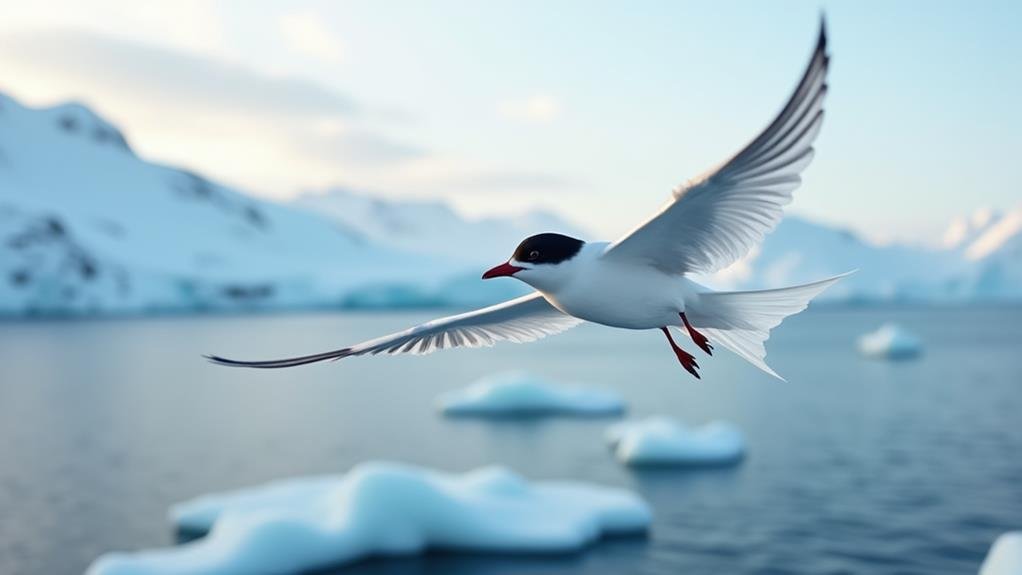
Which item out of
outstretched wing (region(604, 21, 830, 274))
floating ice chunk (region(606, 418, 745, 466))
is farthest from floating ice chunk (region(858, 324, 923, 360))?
outstretched wing (region(604, 21, 830, 274))

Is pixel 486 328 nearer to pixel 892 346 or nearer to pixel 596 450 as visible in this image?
pixel 596 450

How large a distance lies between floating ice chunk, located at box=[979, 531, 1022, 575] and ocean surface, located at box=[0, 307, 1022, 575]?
672cm

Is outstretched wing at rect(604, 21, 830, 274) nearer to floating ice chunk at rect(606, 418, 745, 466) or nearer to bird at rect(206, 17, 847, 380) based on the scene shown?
bird at rect(206, 17, 847, 380)

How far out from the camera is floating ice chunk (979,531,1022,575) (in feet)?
63.7

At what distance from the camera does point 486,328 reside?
582cm

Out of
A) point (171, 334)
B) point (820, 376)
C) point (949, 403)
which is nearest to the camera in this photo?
point (949, 403)

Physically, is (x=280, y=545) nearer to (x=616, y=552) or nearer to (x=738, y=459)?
(x=616, y=552)

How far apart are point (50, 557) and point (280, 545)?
11.1 metres

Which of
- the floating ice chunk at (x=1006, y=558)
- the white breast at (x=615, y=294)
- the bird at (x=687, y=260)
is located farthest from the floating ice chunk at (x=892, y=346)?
the white breast at (x=615, y=294)

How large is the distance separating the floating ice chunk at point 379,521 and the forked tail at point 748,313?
867 inches

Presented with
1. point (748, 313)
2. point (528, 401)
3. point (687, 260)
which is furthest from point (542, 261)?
point (528, 401)

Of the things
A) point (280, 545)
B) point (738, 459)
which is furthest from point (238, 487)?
point (738, 459)

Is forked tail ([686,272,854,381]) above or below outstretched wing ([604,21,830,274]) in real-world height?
below

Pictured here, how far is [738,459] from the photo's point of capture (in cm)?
4294
